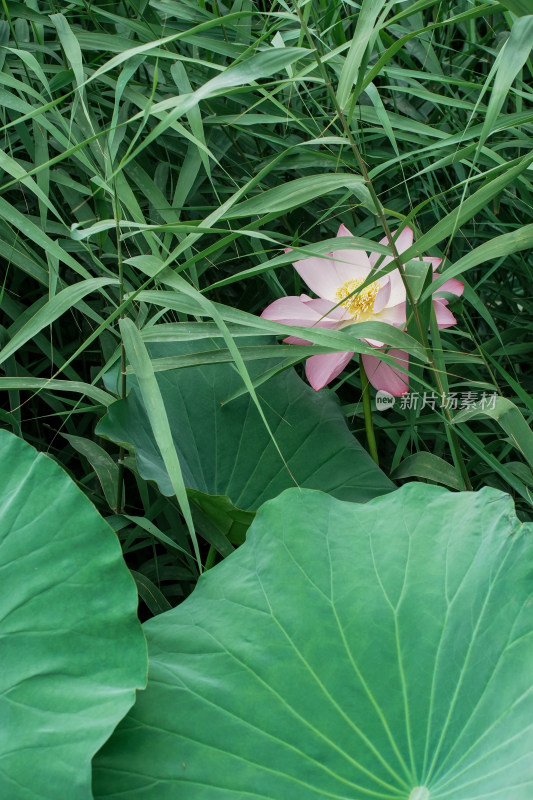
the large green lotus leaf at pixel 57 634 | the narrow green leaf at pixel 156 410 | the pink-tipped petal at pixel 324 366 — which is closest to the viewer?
the large green lotus leaf at pixel 57 634

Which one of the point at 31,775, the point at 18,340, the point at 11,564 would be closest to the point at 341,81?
the point at 18,340

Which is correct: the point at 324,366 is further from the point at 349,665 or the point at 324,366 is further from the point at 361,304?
the point at 349,665

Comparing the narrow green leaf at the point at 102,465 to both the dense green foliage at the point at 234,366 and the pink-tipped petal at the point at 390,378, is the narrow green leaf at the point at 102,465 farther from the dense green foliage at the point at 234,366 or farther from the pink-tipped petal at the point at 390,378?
the pink-tipped petal at the point at 390,378

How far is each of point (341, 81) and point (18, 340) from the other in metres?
0.37

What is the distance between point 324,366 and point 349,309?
105 millimetres

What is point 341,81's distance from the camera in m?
0.73

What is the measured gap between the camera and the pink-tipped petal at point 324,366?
2.69ft

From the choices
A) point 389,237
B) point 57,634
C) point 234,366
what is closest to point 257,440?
point 234,366

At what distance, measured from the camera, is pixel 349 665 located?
61 centimetres

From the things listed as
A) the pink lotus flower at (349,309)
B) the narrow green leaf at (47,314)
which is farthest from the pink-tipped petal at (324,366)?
the narrow green leaf at (47,314)

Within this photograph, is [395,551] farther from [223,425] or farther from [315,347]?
[223,425]

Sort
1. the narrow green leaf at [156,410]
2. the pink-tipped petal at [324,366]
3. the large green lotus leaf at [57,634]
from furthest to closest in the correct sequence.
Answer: the pink-tipped petal at [324,366] < the narrow green leaf at [156,410] < the large green lotus leaf at [57,634]

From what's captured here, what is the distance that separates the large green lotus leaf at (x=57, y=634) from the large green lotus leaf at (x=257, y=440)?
0.90 ft

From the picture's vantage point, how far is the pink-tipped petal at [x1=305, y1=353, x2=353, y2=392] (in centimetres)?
82
